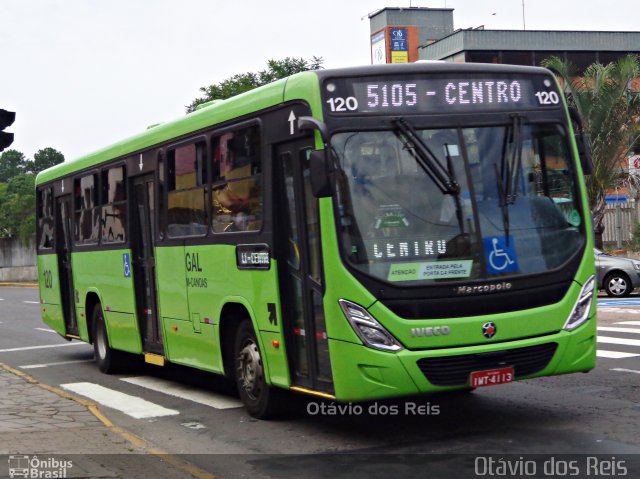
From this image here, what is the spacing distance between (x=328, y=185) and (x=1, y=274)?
62.8 m

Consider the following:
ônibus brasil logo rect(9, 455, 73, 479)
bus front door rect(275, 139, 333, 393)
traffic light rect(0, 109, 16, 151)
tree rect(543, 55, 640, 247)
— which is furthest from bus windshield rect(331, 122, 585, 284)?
tree rect(543, 55, 640, 247)

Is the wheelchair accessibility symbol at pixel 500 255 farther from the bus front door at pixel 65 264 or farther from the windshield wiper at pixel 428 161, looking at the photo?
the bus front door at pixel 65 264

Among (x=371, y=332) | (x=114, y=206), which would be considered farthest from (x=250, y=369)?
(x=114, y=206)

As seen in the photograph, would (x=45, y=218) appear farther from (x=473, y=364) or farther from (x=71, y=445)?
(x=473, y=364)

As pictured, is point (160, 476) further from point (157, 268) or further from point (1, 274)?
point (1, 274)

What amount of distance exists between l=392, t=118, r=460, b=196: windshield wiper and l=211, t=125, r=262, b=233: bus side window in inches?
68.5

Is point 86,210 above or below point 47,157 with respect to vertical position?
below

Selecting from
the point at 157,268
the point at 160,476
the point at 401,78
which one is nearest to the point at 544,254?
the point at 401,78

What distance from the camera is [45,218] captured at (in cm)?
1864

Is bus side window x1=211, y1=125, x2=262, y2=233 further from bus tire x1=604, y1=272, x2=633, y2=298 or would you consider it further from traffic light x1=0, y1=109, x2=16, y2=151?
bus tire x1=604, y1=272, x2=633, y2=298

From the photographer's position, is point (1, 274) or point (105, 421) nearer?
point (105, 421)

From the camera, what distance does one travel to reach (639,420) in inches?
386

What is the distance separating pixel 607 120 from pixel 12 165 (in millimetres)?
138832

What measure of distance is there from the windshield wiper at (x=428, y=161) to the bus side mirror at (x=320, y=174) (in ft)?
2.31
